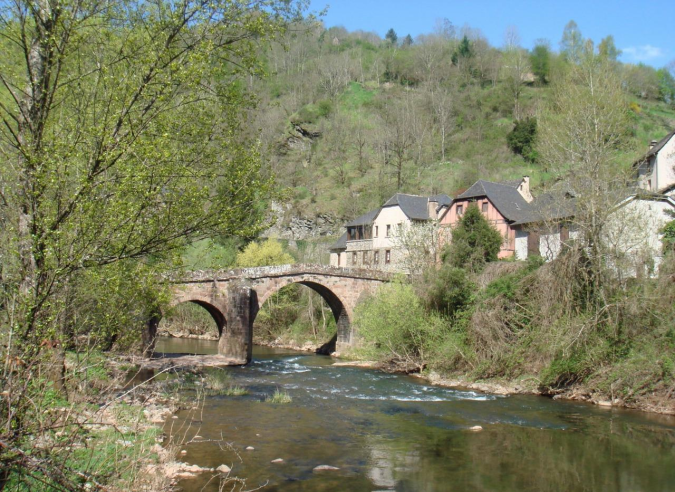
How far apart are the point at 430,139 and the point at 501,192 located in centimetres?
2915

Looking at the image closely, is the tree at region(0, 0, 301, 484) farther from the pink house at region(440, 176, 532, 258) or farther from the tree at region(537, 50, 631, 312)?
the pink house at region(440, 176, 532, 258)

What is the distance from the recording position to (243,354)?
90.3 feet

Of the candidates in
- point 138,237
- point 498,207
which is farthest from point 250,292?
point 138,237

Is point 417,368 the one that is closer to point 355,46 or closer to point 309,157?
point 309,157

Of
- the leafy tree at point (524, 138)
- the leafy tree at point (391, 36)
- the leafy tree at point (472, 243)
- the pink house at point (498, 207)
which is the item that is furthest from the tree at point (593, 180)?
the leafy tree at point (391, 36)

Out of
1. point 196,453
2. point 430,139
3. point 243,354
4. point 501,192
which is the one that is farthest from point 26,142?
point 430,139

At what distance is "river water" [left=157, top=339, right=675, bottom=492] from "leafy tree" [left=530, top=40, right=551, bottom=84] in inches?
2553

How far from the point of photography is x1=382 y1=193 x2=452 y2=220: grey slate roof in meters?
45.1

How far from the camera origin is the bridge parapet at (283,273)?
27984 mm

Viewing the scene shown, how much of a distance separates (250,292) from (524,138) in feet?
140

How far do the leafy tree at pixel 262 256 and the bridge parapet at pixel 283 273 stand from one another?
10.6m

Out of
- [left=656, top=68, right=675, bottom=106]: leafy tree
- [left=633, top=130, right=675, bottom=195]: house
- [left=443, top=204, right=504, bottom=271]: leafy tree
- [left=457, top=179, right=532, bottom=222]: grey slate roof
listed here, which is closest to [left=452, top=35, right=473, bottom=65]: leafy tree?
[left=656, top=68, right=675, bottom=106]: leafy tree

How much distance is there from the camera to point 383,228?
46938 millimetres

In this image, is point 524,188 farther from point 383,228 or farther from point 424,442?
point 424,442
